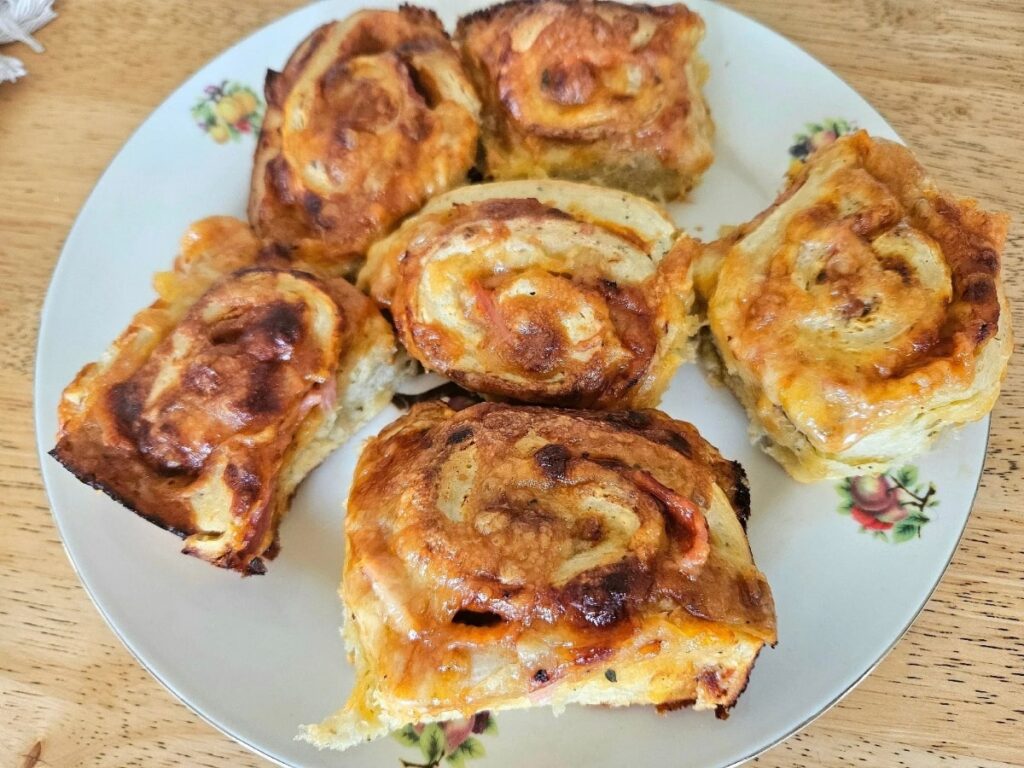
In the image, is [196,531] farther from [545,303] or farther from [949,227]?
[949,227]

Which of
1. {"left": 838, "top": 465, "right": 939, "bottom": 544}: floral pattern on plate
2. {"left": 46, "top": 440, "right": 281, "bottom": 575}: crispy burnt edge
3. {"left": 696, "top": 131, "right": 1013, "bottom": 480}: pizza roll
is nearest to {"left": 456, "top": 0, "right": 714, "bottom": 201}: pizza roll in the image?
{"left": 696, "top": 131, "right": 1013, "bottom": 480}: pizza roll

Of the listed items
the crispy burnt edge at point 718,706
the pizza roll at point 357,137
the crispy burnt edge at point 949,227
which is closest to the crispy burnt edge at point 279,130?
the pizza roll at point 357,137

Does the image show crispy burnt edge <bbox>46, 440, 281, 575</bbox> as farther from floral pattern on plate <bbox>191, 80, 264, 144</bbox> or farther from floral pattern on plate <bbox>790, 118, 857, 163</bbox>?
floral pattern on plate <bbox>790, 118, 857, 163</bbox>

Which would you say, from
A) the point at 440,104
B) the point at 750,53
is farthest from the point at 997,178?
the point at 440,104

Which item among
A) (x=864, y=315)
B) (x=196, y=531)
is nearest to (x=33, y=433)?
(x=196, y=531)

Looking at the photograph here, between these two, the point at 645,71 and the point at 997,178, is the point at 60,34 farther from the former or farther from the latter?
the point at 997,178

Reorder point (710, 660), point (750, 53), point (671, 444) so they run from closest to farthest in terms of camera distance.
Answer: point (710, 660), point (671, 444), point (750, 53)
